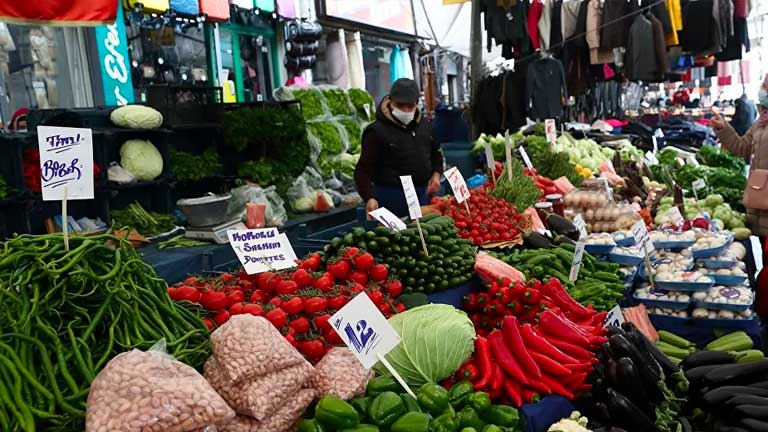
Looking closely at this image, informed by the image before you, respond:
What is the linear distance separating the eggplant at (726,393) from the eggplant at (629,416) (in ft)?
1.41

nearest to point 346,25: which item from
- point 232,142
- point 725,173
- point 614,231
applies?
point 232,142

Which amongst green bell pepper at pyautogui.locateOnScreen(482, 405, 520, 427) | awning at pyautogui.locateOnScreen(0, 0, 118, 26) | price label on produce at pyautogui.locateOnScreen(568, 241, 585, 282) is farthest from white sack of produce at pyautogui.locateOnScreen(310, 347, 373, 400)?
awning at pyautogui.locateOnScreen(0, 0, 118, 26)

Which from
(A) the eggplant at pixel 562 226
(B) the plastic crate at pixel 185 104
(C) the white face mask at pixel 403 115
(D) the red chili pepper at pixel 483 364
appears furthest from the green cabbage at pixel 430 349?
(B) the plastic crate at pixel 185 104

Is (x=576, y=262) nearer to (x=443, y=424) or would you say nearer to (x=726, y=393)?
(x=726, y=393)

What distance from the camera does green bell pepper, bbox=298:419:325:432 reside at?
6.16 ft

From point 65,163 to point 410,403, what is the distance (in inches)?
59.4

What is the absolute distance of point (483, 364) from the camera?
2477 mm

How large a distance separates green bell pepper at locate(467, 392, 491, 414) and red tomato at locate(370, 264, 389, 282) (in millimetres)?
869

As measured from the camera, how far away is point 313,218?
23.1 ft

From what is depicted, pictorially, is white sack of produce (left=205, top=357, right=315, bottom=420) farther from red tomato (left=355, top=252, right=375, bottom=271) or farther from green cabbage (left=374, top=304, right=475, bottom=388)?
red tomato (left=355, top=252, right=375, bottom=271)

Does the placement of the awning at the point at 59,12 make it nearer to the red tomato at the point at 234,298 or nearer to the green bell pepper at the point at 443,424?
the red tomato at the point at 234,298

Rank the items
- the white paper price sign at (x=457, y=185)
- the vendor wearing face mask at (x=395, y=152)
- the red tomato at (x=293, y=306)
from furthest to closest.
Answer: the vendor wearing face mask at (x=395, y=152) → the white paper price sign at (x=457, y=185) → the red tomato at (x=293, y=306)

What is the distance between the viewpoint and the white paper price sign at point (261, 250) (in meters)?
2.82

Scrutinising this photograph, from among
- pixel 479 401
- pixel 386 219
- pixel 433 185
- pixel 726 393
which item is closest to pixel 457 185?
pixel 386 219
